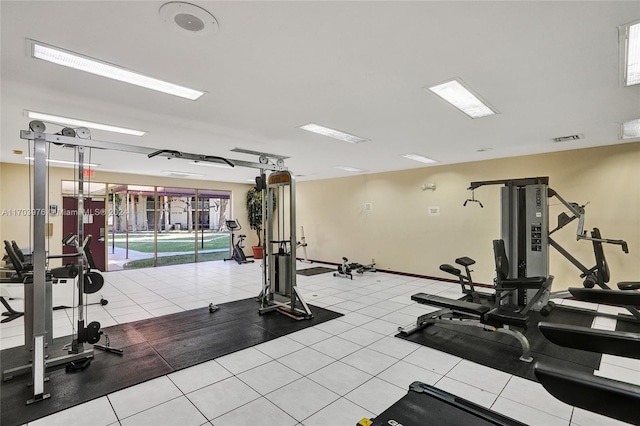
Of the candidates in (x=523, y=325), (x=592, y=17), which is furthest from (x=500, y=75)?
(x=523, y=325)

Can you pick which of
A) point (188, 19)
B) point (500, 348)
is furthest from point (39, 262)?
point (500, 348)

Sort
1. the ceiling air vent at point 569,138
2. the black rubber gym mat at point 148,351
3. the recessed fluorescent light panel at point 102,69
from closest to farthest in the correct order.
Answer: the recessed fluorescent light panel at point 102,69
the black rubber gym mat at point 148,351
the ceiling air vent at point 569,138

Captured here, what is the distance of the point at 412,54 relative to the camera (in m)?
2.21

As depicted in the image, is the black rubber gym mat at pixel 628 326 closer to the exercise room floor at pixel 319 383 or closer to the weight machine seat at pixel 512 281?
the exercise room floor at pixel 319 383

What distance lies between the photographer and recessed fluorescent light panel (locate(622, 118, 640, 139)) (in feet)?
12.1

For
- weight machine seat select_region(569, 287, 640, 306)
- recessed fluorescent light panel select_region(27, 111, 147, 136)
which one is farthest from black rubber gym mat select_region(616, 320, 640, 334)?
recessed fluorescent light panel select_region(27, 111, 147, 136)

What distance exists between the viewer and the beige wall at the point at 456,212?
495 cm

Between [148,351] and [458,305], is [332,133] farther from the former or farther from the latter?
[148,351]

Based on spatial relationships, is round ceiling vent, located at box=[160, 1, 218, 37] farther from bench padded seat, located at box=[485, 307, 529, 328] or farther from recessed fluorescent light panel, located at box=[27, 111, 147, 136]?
bench padded seat, located at box=[485, 307, 529, 328]

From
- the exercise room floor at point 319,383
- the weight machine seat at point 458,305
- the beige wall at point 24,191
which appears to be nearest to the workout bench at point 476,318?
the weight machine seat at point 458,305

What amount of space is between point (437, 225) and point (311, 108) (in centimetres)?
482

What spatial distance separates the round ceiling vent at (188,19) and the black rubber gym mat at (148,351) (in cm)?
287

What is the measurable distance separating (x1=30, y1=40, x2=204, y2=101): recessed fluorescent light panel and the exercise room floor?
264cm

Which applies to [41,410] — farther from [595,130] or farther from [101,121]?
[595,130]
